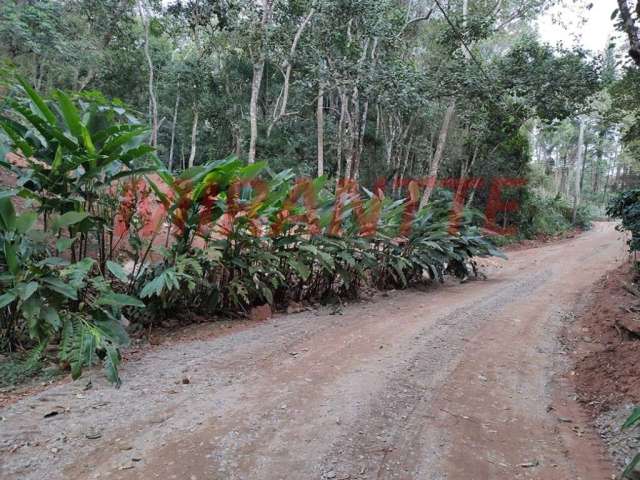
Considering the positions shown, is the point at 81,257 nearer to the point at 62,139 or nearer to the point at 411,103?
the point at 62,139

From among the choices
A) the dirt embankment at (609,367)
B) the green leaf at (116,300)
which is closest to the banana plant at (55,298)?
the green leaf at (116,300)

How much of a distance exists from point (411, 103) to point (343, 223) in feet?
22.3

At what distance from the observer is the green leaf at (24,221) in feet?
10.8

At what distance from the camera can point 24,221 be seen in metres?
3.31

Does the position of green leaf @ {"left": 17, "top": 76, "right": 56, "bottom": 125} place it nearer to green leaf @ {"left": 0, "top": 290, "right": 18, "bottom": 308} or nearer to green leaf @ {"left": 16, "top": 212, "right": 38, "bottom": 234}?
green leaf @ {"left": 16, "top": 212, "right": 38, "bottom": 234}

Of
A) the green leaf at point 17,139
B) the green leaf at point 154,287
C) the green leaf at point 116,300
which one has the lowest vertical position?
the green leaf at point 154,287

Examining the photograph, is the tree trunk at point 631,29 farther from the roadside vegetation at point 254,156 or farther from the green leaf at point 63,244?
the green leaf at point 63,244

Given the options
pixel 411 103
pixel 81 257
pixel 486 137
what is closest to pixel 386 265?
pixel 81 257

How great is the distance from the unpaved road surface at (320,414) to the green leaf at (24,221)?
1.16 meters

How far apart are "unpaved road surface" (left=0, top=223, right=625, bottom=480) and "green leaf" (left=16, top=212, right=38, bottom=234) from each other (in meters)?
1.16

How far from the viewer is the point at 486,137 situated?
18.3 m

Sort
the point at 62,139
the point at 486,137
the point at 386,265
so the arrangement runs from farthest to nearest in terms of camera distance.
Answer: the point at 486,137, the point at 386,265, the point at 62,139

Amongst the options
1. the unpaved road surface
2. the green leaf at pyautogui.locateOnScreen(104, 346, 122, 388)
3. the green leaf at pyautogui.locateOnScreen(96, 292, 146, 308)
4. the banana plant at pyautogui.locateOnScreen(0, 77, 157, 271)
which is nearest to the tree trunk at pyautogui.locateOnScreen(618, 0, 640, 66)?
the unpaved road surface

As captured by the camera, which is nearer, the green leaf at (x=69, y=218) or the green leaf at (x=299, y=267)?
the green leaf at (x=69, y=218)
